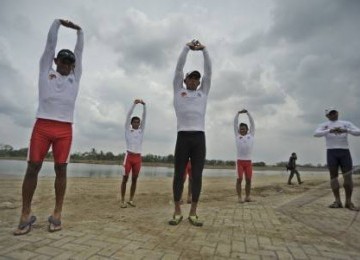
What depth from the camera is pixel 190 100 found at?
4.75 metres

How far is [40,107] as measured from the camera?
385 cm

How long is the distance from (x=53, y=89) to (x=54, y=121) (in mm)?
414

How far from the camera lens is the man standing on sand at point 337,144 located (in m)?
6.75

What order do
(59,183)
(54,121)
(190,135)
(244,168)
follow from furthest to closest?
(244,168)
(190,135)
(59,183)
(54,121)

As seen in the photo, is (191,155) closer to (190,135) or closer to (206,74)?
(190,135)

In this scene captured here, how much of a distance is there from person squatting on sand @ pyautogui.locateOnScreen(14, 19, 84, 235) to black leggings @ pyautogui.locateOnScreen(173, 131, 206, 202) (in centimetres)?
161

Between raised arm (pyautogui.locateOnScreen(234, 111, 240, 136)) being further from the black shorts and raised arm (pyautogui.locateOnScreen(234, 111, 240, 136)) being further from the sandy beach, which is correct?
the sandy beach

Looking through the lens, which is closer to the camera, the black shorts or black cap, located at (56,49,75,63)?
black cap, located at (56,49,75,63)

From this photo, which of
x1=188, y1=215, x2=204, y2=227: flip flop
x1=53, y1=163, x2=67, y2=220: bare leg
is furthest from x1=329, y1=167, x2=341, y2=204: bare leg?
x1=53, y1=163, x2=67, y2=220: bare leg

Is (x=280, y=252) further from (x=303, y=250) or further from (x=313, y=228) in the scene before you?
(x=313, y=228)

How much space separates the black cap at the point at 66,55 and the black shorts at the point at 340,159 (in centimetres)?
598

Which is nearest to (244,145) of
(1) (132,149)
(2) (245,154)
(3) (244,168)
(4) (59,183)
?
(2) (245,154)

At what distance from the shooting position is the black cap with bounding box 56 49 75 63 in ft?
13.2

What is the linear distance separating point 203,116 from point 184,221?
65.6 inches
